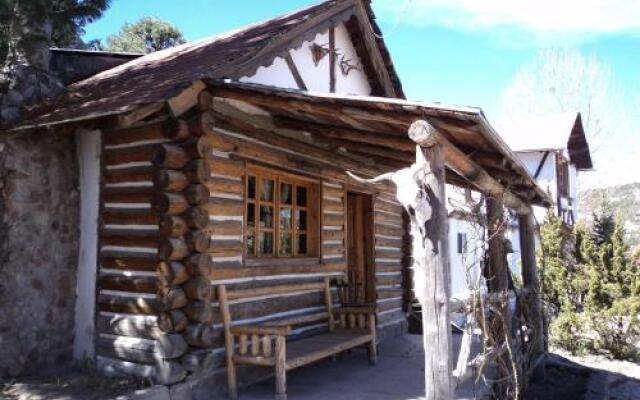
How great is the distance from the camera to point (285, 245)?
7.63 metres

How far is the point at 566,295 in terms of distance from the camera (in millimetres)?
11109

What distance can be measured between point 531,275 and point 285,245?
3573 mm

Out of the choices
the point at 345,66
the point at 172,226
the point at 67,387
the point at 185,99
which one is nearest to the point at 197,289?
the point at 172,226

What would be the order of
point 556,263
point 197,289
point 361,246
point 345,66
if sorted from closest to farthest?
point 197,289 < point 345,66 < point 361,246 < point 556,263

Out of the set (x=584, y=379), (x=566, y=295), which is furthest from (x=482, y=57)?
(x=584, y=379)

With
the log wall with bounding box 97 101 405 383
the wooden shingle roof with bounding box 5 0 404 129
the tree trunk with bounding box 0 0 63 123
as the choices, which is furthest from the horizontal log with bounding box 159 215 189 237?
the tree trunk with bounding box 0 0 63 123

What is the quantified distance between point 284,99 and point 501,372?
12.4 ft

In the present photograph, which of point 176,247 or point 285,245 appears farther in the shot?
point 285,245

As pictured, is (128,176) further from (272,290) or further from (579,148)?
(579,148)

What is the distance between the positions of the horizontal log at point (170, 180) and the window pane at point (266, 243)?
5.19 ft

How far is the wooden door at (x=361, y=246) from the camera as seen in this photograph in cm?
977

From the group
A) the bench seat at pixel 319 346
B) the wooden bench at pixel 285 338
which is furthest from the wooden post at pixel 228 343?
the bench seat at pixel 319 346

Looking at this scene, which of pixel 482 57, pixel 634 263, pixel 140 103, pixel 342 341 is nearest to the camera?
pixel 140 103

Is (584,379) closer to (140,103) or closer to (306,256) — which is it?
(306,256)
